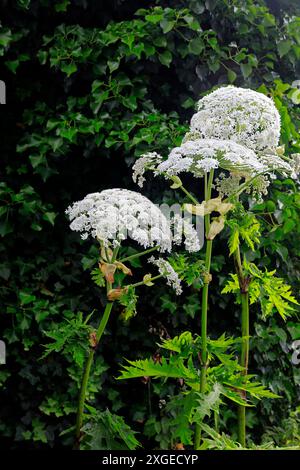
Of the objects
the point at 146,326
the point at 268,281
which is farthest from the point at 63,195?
the point at 268,281

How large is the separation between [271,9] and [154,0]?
2.11ft

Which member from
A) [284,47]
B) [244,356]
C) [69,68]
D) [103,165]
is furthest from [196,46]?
[244,356]

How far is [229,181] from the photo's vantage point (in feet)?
5.55

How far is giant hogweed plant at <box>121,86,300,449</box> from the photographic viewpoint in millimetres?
1521

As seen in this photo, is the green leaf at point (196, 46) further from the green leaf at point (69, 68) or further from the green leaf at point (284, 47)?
the green leaf at point (69, 68)

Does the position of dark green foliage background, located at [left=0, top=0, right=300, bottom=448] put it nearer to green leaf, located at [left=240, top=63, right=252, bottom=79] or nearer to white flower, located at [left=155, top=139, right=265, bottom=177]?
green leaf, located at [left=240, top=63, right=252, bottom=79]

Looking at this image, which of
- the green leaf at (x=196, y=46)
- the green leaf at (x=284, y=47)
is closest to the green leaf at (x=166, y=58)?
the green leaf at (x=196, y=46)

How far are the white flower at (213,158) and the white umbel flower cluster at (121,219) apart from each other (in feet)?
0.46

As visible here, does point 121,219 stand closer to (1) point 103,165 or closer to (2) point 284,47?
(1) point 103,165

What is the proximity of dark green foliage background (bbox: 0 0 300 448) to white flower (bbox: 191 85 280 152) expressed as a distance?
2.31 ft

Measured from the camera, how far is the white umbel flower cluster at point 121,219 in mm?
1550

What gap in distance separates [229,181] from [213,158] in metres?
0.16

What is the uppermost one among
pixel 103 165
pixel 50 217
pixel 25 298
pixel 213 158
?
pixel 213 158

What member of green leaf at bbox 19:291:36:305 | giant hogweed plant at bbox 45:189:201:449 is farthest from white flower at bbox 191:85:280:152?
green leaf at bbox 19:291:36:305
